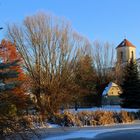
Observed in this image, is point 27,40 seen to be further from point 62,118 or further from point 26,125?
point 26,125

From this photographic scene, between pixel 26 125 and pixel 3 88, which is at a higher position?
pixel 3 88

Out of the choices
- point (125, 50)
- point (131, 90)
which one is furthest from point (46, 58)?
point (125, 50)

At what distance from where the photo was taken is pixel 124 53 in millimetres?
94375

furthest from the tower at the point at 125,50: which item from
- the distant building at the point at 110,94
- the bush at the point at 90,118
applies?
the bush at the point at 90,118

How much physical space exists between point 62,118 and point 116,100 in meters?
38.2

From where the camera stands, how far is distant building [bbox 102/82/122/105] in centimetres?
6504

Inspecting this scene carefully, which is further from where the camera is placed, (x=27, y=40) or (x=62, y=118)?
(x=27, y=40)

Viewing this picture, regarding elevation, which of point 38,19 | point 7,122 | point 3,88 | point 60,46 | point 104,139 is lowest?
point 104,139

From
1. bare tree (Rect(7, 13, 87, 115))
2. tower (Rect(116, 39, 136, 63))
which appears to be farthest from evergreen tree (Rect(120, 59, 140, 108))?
tower (Rect(116, 39, 136, 63))

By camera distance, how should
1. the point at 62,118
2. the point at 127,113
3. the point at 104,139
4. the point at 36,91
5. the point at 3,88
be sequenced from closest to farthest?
1. the point at 3,88
2. the point at 104,139
3. the point at 62,118
4. the point at 127,113
5. the point at 36,91

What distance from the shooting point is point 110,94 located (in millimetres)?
67438

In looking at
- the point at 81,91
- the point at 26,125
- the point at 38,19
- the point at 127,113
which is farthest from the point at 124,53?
the point at 26,125

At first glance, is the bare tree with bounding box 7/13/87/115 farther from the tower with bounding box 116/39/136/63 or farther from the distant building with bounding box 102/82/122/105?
the tower with bounding box 116/39/136/63

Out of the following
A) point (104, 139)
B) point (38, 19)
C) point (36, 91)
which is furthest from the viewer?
point (38, 19)
